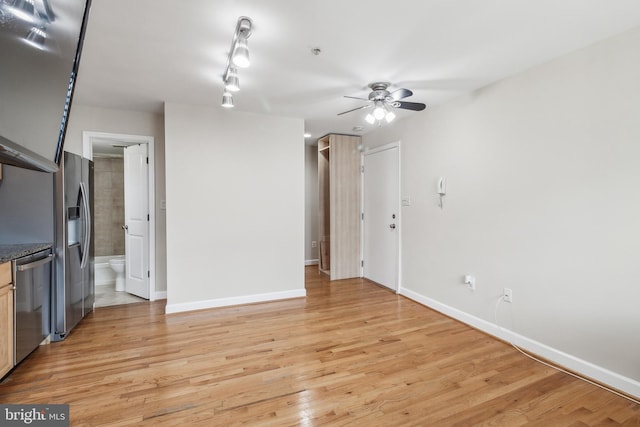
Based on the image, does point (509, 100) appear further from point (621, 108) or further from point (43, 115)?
point (43, 115)

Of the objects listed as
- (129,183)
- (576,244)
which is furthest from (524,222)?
(129,183)

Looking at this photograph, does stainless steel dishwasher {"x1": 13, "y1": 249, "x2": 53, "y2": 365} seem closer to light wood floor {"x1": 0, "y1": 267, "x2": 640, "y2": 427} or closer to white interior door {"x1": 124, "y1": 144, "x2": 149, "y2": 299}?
light wood floor {"x1": 0, "y1": 267, "x2": 640, "y2": 427}

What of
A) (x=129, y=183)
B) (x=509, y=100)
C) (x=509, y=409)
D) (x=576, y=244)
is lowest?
(x=509, y=409)

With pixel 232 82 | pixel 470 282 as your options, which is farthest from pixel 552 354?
pixel 232 82

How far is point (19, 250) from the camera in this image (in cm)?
231

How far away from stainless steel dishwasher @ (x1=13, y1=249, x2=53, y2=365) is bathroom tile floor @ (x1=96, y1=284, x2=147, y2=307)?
A: 48.1 inches

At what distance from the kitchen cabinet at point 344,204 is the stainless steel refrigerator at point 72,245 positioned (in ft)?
10.4

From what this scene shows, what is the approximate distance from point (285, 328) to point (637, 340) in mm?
2718

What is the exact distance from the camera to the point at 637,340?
1.99 meters

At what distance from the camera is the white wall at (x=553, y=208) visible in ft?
6.74

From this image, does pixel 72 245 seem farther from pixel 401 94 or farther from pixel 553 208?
pixel 553 208

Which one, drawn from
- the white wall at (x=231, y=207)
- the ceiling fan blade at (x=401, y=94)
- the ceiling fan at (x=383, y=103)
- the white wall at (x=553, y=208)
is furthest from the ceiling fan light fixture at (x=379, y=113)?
the white wall at (x=231, y=207)

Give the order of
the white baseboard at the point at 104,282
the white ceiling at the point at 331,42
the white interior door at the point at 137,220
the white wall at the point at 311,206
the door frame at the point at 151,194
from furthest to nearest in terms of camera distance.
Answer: the white wall at the point at 311,206 → the white baseboard at the point at 104,282 → the white interior door at the point at 137,220 → the door frame at the point at 151,194 → the white ceiling at the point at 331,42

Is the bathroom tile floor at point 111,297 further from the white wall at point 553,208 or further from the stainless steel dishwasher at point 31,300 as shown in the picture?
the white wall at point 553,208
